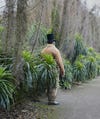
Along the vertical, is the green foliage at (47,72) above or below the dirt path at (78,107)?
above

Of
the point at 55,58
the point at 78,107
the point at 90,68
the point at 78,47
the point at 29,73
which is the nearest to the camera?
the point at 29,73

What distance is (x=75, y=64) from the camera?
13891 millimetres

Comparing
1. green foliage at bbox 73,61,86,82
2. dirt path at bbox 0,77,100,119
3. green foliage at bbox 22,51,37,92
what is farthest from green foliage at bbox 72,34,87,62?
green foliage at bbox 22,51,37,92

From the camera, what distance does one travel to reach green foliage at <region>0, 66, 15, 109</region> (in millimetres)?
5926

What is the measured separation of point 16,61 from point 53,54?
152 cm

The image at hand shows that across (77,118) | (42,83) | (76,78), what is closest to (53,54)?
(42,83)

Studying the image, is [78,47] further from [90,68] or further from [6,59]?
[6,59]

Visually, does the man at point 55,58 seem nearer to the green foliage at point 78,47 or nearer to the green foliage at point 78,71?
the green foliage at point 78,71

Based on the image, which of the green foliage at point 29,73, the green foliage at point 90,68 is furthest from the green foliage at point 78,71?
the green foliage at point 29,73

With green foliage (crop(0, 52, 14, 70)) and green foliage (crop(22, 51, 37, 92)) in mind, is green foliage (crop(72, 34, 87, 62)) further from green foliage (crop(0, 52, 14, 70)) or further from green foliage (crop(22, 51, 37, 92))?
green foliage (crop(0, 52, 14, 70))

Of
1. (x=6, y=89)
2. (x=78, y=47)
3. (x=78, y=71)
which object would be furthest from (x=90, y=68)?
(x=6, y=89)

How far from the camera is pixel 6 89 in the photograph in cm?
597

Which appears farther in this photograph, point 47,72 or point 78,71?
point 78,71

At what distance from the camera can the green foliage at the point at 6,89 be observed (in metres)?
5.93
